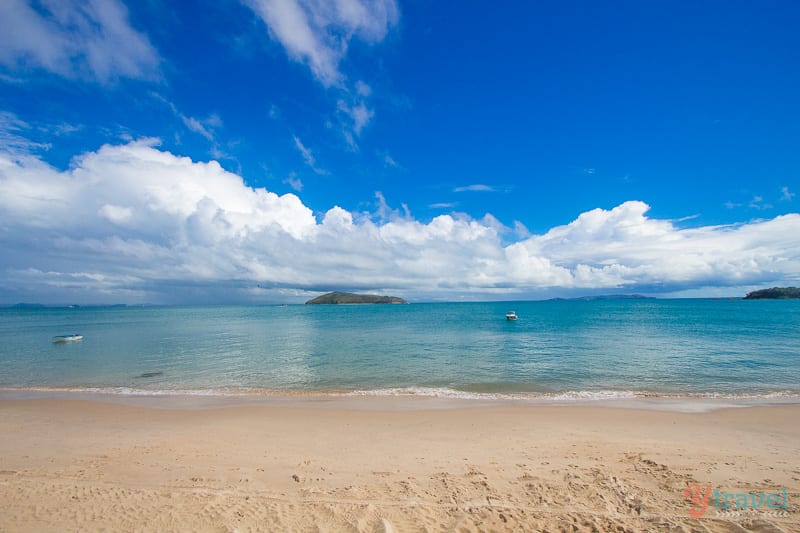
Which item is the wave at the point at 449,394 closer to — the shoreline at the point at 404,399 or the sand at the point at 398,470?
the shoreline at the point at 404,399

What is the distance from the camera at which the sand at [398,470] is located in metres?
7.30

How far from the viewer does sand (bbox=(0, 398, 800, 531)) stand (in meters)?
7.30

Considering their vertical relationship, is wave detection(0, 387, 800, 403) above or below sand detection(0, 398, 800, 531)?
below

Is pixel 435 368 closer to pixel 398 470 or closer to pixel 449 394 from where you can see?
pixel 449 394

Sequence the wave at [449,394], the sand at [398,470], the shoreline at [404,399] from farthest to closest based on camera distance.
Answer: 1. the wave at [449,394]
2. the shoreline at [404,399]
3. the sand at [398,470]

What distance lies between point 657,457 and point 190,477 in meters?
13.8

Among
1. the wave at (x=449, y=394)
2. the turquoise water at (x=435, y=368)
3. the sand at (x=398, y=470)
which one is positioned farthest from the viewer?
the turquoise water at (x=435, y=368)

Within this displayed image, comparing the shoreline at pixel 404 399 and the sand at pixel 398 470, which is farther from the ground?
the sand at pixel 398 470

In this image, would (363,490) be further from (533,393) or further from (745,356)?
(745,356)

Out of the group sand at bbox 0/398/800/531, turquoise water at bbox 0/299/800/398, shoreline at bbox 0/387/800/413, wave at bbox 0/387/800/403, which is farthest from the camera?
turquoise water at bbox 0/299/800/398

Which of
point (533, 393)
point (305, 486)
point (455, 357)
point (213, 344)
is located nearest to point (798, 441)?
point (533, 393)

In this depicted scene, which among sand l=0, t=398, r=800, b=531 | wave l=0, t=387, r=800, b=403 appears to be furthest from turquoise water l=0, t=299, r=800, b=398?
sand l=0, t=398, r=800, b=531

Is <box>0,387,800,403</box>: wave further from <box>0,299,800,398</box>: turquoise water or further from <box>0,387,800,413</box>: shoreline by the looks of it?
<box>0,299,800,398</box>: turquoise water

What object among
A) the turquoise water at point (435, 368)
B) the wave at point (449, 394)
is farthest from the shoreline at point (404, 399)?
the turquoise water at point (435, 368)
